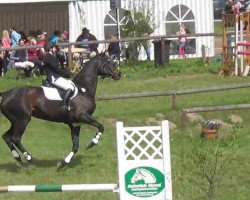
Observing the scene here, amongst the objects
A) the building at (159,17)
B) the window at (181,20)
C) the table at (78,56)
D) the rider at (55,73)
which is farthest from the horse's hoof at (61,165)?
the window at (181,20)

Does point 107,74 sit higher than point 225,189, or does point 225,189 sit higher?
point 107,74

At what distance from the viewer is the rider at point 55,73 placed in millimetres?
15102

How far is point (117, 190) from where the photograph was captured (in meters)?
10.5

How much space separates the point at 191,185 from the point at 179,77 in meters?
10.8

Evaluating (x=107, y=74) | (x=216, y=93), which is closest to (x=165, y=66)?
(x=216, y=93)

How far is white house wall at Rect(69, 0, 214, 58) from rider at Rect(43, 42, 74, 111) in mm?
13907

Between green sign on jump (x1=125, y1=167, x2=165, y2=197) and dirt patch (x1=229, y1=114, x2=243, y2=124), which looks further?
dirt patch (x1=229, y1=114, x2=243, y2=124)

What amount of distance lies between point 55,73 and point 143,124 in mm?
3880

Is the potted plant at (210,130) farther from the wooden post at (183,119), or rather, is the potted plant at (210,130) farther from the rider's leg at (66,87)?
the rider's leg at (66,87)

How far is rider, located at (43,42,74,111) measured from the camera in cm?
1510

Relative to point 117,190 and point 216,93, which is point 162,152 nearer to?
point 117,190

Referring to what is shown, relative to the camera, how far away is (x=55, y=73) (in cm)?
1534

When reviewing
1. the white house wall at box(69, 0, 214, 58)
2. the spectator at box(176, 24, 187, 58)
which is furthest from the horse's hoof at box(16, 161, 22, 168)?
the white house wall at box(69, 0, 214, 58)

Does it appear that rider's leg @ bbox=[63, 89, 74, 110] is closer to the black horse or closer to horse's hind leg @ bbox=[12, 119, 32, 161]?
the black horse
